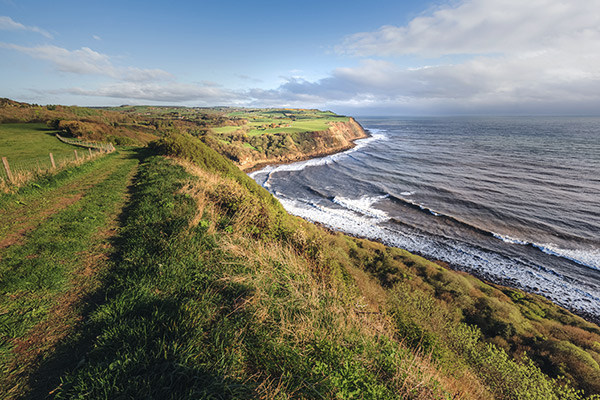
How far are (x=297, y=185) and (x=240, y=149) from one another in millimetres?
24048

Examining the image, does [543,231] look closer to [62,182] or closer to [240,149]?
[62,182]

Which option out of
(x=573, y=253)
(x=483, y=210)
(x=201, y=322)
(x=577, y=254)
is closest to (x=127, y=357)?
(x=201, y=322)

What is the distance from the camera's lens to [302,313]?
4328mm

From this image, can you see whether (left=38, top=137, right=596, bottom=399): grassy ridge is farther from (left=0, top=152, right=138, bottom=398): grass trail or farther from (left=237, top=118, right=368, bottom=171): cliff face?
(left=237, top=118, right=368, bottom=171): cliff face

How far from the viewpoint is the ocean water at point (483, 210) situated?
59.2 feet

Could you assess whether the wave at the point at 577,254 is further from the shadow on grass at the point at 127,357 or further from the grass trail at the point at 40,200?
the grass trail at the point at 40,200

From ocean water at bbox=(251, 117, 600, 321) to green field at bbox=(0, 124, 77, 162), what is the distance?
84.2ft

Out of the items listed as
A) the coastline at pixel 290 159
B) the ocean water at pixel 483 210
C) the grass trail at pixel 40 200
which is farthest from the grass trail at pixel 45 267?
the coastline at pixel 290 159

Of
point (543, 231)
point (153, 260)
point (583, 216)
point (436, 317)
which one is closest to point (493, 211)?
point (543, 231)

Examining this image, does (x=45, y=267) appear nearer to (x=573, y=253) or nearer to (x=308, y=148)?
(x=573, y=253)

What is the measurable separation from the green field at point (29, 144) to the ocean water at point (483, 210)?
84.2 ft

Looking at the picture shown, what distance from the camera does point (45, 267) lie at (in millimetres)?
5059

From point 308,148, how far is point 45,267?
70.0 metres

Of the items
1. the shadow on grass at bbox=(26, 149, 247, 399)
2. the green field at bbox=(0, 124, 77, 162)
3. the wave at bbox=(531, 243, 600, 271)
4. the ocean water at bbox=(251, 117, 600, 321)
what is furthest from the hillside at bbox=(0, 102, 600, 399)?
the green field at bbox=(0, 124, 77, 162)
